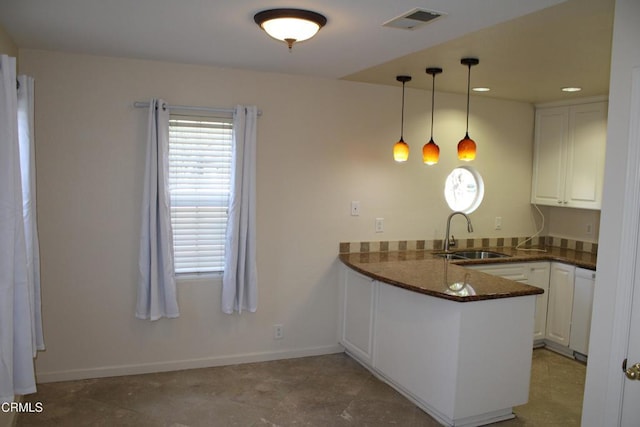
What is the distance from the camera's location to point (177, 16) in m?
2.54

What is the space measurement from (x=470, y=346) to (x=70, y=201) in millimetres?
2887

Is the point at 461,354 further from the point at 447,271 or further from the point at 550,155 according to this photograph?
the point at 550,155

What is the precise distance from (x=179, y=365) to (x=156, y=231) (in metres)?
1.09

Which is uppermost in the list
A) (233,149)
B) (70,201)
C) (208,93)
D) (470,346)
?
(208,93)

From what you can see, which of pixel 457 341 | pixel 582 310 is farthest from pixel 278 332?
pixel 582 310

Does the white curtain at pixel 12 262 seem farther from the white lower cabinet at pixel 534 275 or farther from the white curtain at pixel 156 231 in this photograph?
the white lower cabinet at pixel 534 275

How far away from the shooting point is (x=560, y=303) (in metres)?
4.46

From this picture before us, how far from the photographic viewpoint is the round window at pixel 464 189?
194 inches

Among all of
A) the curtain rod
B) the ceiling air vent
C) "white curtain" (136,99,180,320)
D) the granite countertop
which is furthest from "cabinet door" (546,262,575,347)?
"white curtain" (136,99,180,320)

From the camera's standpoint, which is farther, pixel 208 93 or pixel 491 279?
pixel 208 93

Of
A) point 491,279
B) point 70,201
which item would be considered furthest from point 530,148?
point 70,201

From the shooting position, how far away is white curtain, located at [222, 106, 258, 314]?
3.82m

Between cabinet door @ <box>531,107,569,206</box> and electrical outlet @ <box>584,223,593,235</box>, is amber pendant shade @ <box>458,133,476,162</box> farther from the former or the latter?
electrical outlet @ <box>584,223,593,235</box>

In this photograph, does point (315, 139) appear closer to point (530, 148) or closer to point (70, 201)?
point (70, 201)
